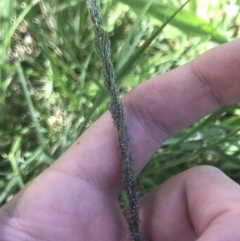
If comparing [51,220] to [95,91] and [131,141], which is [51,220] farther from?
[95,91]

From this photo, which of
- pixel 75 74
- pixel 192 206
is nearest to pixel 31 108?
pixel 75 74

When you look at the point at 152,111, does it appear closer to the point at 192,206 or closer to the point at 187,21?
the point at 192,206

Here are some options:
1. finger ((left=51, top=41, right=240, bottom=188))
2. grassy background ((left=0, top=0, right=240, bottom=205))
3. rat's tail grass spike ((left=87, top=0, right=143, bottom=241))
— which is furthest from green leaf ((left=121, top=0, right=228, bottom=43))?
rat's tail grass spike ((left=87, top=0, right=143, bottom=241))

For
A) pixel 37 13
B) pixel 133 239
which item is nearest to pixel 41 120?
pixel 37 13

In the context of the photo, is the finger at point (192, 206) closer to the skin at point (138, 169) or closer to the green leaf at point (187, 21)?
the skin at point (138, 169)

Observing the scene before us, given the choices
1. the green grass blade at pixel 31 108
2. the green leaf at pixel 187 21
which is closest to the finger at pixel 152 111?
the green grass blade at pixel 31 108

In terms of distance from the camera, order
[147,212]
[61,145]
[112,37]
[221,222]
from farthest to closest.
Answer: [112,37] < [61,145] < [147,212] < [221,222]
